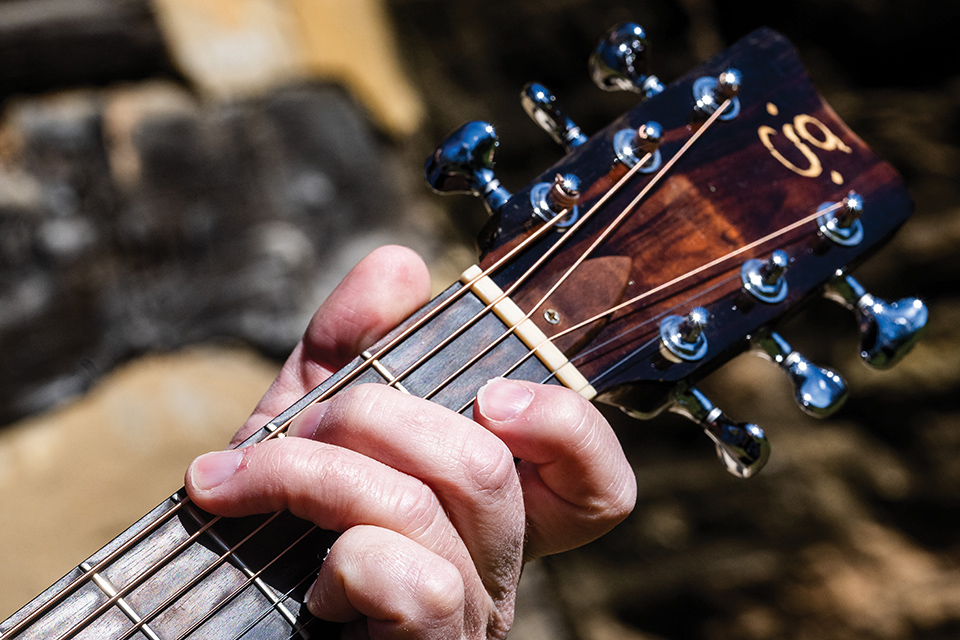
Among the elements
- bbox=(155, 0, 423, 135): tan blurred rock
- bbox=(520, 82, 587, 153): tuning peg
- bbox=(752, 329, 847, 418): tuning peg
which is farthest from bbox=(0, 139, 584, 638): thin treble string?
bbox=(155, 0, 423, 135): tan blurred rock

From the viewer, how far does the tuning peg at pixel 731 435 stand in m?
0.58

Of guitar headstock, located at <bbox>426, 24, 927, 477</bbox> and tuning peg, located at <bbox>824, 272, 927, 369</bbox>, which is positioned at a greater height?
guitar headstock, located at <bbox>426, 24, 927, 477</bbox>

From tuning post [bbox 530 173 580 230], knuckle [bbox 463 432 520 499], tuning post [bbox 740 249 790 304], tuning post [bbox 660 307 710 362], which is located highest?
tuning post [bbox 530 173 580 230]

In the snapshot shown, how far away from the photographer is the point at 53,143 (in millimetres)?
1413

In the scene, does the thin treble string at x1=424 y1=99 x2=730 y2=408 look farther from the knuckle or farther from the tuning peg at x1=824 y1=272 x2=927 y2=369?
the tuning peg at x1=824 y1=272 x2=927 y2=369

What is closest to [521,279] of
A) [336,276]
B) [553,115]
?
[553,115]

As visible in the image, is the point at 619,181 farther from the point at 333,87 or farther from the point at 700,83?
the point at 333,87

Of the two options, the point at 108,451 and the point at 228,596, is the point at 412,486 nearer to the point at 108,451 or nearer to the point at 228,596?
the point at 228,596

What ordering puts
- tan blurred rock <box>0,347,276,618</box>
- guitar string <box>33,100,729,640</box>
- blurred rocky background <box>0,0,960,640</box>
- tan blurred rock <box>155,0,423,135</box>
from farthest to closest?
tan blurred rock <box>155,0,423,135</box>
tan blurred rock <box>0,347,276,618</box>
blurred rocky background <box>0,0,960,640</box>
guitar string <box>33,100,729,640</box>

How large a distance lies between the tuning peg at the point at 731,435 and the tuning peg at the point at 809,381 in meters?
0.05

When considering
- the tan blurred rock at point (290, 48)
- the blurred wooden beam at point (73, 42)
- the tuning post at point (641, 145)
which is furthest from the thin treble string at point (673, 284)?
the blurred wooden beam at point (73, 42)

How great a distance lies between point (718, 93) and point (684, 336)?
0.24m

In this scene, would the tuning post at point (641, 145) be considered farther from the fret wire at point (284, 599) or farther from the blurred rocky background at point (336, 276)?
A: the blurred rocky background at point (336, 276)

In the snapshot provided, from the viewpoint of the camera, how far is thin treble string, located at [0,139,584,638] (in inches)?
18.7
